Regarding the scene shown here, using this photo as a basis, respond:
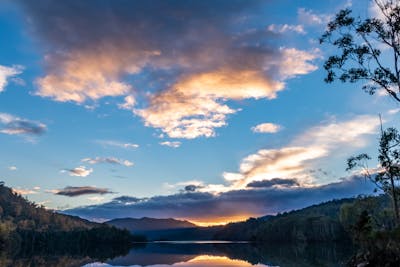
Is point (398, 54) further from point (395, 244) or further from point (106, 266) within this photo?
point (106, 266)

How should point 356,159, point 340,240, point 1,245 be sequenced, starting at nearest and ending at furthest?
point 356,159 → point 1,245 → point 340,240

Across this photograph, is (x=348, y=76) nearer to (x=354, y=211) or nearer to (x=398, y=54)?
(x=398, y=54)

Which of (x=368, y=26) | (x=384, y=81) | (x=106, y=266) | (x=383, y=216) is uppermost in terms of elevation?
(x=368, y=26)

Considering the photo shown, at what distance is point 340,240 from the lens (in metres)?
198

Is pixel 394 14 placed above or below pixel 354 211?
above

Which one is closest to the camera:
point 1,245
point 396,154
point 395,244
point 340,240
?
point 395,244

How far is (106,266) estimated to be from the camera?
240 feet

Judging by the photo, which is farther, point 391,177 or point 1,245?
point 1,245

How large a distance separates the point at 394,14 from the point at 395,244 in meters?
14.7

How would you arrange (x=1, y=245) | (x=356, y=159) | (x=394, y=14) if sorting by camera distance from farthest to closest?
1. (x=1, y=245)
2. (x=356, y=159)
3. (x=394, y=14)

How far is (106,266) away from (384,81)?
5765cm

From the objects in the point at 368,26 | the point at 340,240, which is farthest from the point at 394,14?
the point at 340,240

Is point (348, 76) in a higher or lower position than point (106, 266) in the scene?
higher

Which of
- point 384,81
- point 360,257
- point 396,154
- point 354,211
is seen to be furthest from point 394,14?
point 354,211
